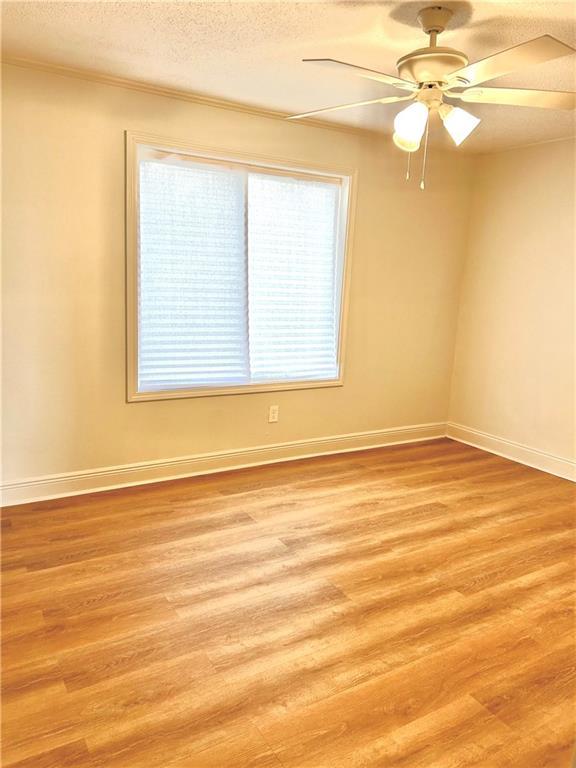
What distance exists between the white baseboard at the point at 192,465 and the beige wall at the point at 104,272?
0.06m

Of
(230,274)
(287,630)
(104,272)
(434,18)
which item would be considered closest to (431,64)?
(434,18)

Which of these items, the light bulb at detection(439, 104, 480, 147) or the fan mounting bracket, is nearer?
the fan mounting bracket

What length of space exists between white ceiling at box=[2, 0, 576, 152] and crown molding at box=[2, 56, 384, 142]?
0.06 metres

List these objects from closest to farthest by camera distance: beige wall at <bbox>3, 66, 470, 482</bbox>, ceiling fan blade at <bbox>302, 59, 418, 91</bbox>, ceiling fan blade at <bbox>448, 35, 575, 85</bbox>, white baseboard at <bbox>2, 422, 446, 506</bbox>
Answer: ceiling fan blade at <bbox>448, 35, 575, 85</bbox> < ceiling fan blade at <bbox>302, 59, 418, 91</bbox> < beige wall at <bbox>3, 66, 470, 482</bbox> < white baseboard at <bbox>2, 422, 446, 506</bbox>

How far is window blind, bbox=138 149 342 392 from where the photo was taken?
11.2 ft

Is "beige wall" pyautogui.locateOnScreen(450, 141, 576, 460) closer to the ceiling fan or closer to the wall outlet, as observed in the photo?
the wall outlet

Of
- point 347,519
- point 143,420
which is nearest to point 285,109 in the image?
point 143,420

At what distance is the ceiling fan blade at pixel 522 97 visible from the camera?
84.5 inches

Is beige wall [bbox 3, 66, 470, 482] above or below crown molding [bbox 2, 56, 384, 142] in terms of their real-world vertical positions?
below

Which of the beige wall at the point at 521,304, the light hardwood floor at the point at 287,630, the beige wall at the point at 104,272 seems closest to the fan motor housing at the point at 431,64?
the beige wall at the point at 104,272

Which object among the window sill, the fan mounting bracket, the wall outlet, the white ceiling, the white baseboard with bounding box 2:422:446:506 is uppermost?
the white ceiling

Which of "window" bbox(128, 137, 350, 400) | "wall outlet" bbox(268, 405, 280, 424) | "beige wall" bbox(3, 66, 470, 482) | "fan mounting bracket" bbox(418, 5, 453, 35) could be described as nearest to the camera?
"fan mounting bracket" bbox(418, 5, 453, 35)

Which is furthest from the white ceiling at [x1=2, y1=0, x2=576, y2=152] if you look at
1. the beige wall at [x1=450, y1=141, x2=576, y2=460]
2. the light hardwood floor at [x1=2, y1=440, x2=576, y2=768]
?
the light hardwood floor at [x1=2, y1=440, x2=576, y2=768]

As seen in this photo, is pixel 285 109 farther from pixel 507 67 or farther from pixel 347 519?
pixel 347 519
